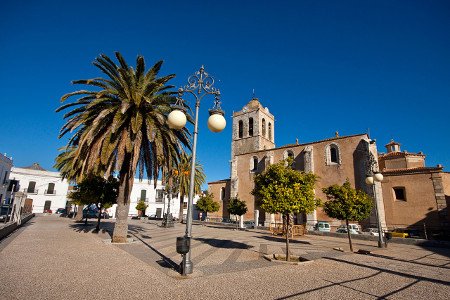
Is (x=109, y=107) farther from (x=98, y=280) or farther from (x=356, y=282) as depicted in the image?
(x=356, y=282)

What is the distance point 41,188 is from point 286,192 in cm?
4904

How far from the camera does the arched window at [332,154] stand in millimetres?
29327

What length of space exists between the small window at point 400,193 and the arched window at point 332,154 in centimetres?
654


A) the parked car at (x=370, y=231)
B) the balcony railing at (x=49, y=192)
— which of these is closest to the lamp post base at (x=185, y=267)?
the parked car at (x=370, y=231)

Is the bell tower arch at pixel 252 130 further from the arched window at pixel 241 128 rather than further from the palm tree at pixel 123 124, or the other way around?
the palm tree at pixel 123 124

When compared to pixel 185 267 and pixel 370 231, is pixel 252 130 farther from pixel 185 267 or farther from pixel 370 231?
pixel 185 267

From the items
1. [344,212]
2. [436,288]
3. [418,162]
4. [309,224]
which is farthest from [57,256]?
[418,162]

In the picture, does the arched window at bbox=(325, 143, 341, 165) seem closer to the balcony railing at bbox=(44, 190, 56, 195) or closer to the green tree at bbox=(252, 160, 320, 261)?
the green tree at bbox=(252, 160, 320, 261)

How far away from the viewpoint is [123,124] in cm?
1242

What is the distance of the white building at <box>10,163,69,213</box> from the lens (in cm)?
4181

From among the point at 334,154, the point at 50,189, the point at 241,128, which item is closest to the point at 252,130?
the point at 241,128

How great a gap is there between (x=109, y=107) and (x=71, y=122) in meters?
2.60

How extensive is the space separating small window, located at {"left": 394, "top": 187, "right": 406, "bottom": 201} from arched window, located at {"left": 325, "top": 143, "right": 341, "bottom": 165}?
6545mm

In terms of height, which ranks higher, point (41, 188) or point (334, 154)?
point (334, 154)
